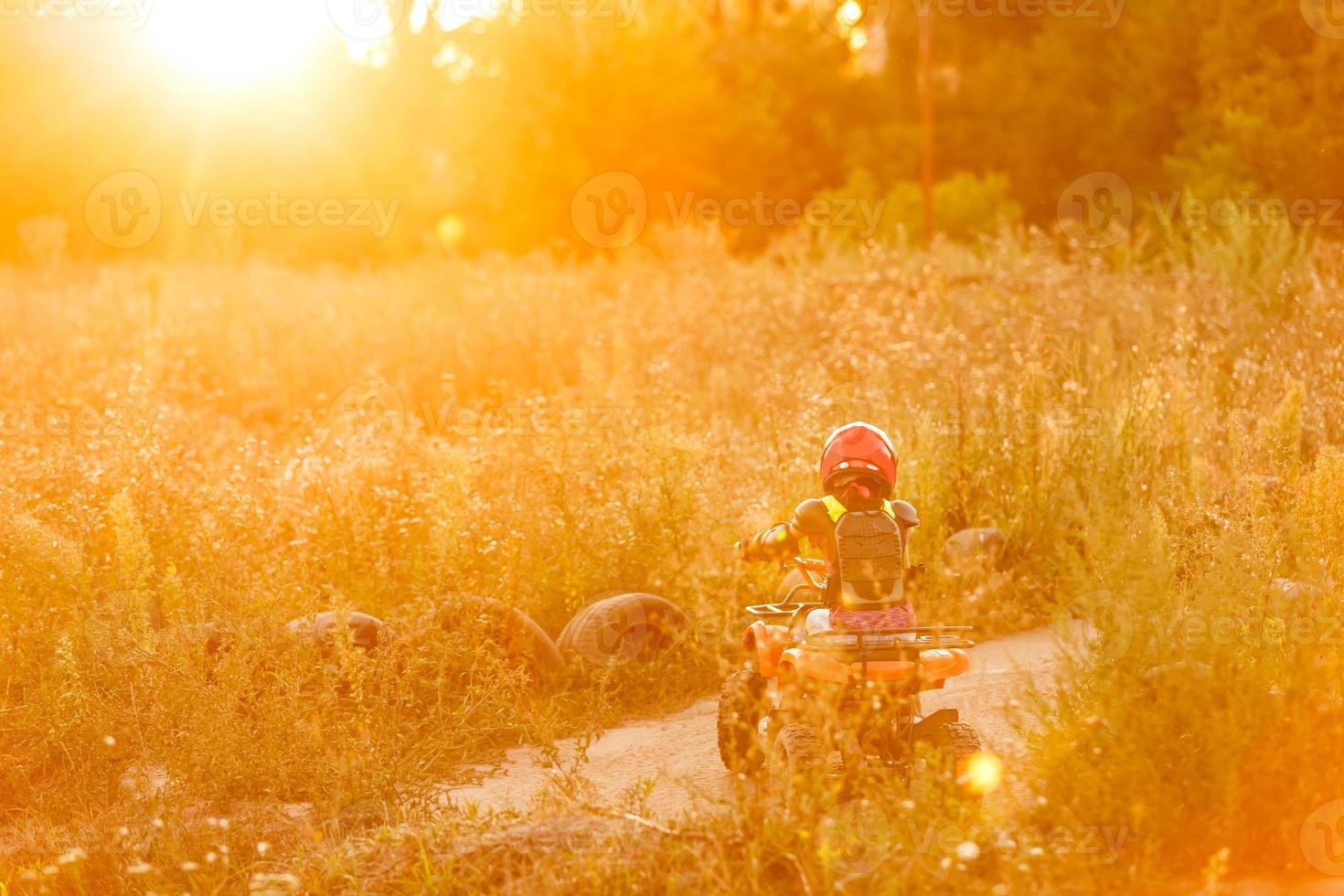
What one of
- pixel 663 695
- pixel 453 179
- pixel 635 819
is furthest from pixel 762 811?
pixel 453 179

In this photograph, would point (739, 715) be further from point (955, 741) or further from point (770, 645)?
point (955, 741)

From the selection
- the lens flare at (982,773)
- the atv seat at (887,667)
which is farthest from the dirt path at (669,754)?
the atv seat at (887,667)

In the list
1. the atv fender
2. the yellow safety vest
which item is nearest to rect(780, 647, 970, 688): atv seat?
the atv fender

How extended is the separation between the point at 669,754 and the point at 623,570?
1.73m

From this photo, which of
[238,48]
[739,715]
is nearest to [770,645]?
[739,715]

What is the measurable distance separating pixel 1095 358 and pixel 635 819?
736 centimetres

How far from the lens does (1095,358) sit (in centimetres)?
1055

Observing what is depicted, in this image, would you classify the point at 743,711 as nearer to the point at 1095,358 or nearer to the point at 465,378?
the point at 1095,358

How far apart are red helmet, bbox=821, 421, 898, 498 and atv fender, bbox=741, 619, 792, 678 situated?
22.8 inches

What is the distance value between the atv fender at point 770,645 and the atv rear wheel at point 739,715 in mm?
110

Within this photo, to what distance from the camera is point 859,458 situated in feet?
16.4

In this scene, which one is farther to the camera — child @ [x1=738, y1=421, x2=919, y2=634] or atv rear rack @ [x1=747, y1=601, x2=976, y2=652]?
child @ [x1=738, y1=421, x2=919, y2=634]

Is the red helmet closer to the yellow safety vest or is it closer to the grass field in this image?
the yellow safety vest

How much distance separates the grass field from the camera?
4230 mm
